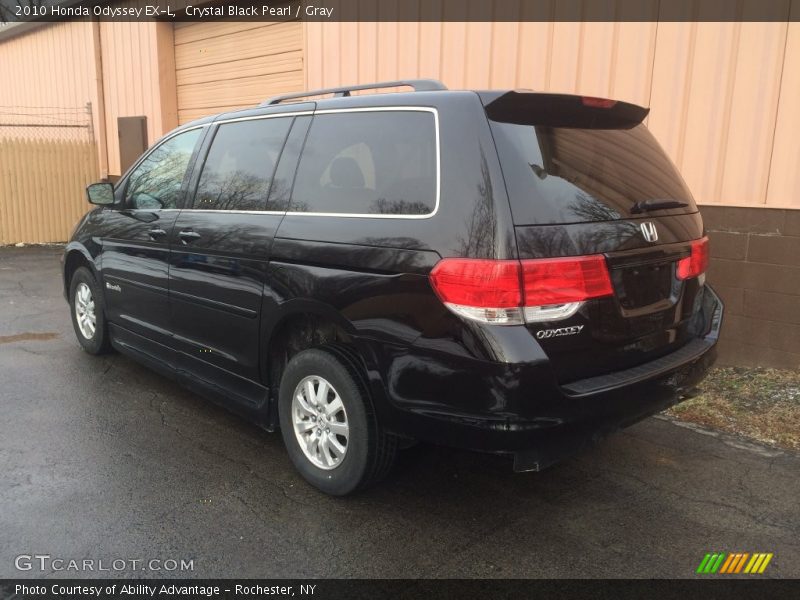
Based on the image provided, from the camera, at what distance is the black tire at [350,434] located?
120 inches

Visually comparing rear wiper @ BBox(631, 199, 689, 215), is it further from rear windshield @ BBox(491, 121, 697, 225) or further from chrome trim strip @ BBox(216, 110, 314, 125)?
chrome trim strip @ BBox(216, 110, 314, 125)

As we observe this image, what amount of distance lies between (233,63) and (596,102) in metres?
8.41

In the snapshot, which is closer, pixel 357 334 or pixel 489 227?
pixel 489 227

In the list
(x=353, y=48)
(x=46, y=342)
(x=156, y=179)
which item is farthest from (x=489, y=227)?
(x=353, y=48)

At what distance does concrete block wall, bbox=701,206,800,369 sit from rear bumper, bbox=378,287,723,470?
8.96 feet

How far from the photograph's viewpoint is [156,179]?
467 cm

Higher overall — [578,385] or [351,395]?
[578,385]

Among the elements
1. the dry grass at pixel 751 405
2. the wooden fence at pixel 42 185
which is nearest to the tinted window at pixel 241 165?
the dry grass at pixel 751 405

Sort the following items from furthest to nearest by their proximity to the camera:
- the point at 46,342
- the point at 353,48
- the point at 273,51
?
the point at 273,51 → the point at 353,48 → the point at 46,342

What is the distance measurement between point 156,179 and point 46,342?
2542 millimetres

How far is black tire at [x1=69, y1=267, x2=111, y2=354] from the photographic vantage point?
5.29 metres

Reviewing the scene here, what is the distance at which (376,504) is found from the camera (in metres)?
3.27

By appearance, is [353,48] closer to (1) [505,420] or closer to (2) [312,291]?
(2) [312,291]

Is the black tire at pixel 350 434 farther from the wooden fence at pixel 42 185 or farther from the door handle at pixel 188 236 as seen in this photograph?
the wooden fence at pixel 42 185
